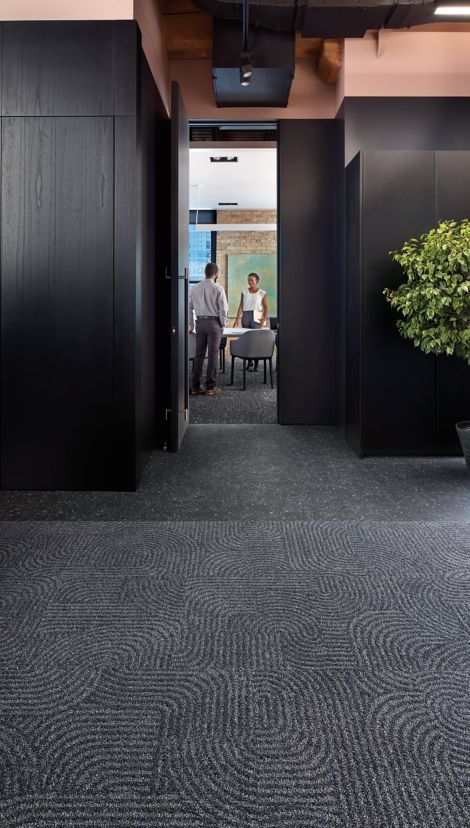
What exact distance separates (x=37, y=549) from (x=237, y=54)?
13.4ft

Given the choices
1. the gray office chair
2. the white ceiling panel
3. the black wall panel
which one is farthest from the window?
the black wall panel

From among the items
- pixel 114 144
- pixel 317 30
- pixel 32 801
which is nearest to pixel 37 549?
pixel 32 801

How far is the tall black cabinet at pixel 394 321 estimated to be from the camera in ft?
14.5

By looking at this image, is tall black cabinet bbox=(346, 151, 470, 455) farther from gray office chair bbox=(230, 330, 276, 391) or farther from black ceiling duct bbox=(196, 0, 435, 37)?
gray office chair bbox=(230, 330, 276, 391)

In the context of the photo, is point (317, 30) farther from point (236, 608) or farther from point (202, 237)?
point (202, 237)

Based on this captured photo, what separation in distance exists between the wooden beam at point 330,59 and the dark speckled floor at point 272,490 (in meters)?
3.07

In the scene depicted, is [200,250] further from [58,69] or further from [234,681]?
[234,681]

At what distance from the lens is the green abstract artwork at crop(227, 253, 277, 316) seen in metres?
13.4

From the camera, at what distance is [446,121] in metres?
4.98

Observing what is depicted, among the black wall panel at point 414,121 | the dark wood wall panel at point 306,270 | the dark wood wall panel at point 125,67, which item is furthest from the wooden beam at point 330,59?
the dark wood wall panel at point 125,67

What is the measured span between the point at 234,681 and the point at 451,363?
3301mm

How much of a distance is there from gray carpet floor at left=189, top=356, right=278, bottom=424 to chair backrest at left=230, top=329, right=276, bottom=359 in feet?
1.39

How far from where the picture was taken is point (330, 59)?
17.3 feet

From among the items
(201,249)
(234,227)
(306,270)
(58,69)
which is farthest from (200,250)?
(58,69)
